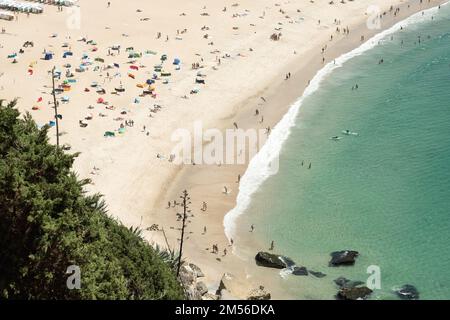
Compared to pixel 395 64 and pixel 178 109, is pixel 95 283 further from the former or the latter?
pixel 395 64

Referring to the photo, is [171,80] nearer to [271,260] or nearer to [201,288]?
[271,260]

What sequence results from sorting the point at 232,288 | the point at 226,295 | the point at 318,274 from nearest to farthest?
the point at 226,295 → the point at 232,288 → the point at 318,274

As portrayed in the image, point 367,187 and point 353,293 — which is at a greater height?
point 367,187

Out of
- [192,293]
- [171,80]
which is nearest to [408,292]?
[192,293]

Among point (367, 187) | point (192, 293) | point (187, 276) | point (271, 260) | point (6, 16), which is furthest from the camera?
point (6, 16)

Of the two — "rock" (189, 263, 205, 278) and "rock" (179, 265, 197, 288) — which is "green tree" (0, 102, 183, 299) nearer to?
"rock" (179, 265, 197, 288)
